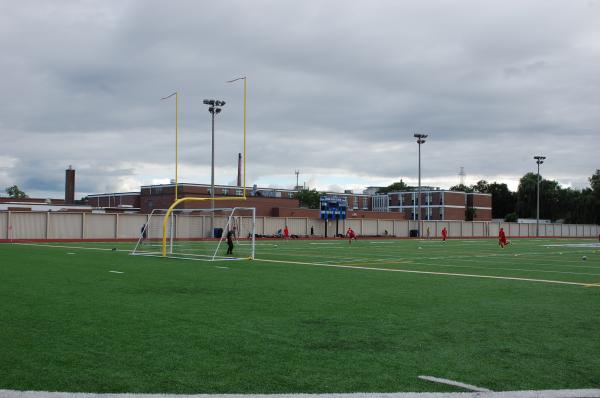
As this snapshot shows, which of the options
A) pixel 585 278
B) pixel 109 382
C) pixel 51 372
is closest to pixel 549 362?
pixel 109 382

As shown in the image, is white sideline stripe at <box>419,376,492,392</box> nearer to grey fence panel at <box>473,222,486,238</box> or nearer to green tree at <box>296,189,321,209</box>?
grey fence panel at <box>473,222,486,238</box>

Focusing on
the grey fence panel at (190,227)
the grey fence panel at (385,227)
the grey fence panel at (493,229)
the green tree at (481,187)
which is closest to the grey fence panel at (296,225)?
the grey fence panel at (385,227)

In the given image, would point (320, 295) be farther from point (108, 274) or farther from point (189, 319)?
point (108, 274)

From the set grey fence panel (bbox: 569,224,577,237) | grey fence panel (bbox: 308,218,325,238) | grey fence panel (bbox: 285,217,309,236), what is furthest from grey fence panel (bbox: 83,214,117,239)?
grey fence panel (bbox: 569,224,577,237)

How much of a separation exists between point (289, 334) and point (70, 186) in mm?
107730

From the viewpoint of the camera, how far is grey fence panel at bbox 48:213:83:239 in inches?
1882

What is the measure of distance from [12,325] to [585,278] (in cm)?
1616

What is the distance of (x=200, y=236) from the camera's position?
181 feet

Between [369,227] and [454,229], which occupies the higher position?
[369,227]

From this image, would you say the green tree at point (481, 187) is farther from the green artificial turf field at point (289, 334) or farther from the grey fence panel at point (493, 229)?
the green artificial turf field at point (289, 334)

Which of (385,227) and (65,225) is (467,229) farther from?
(65,225)

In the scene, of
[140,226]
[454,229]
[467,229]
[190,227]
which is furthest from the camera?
[467,229]

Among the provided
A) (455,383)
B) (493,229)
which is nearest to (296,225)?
(493,229)

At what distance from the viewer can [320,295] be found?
43.3 feet
